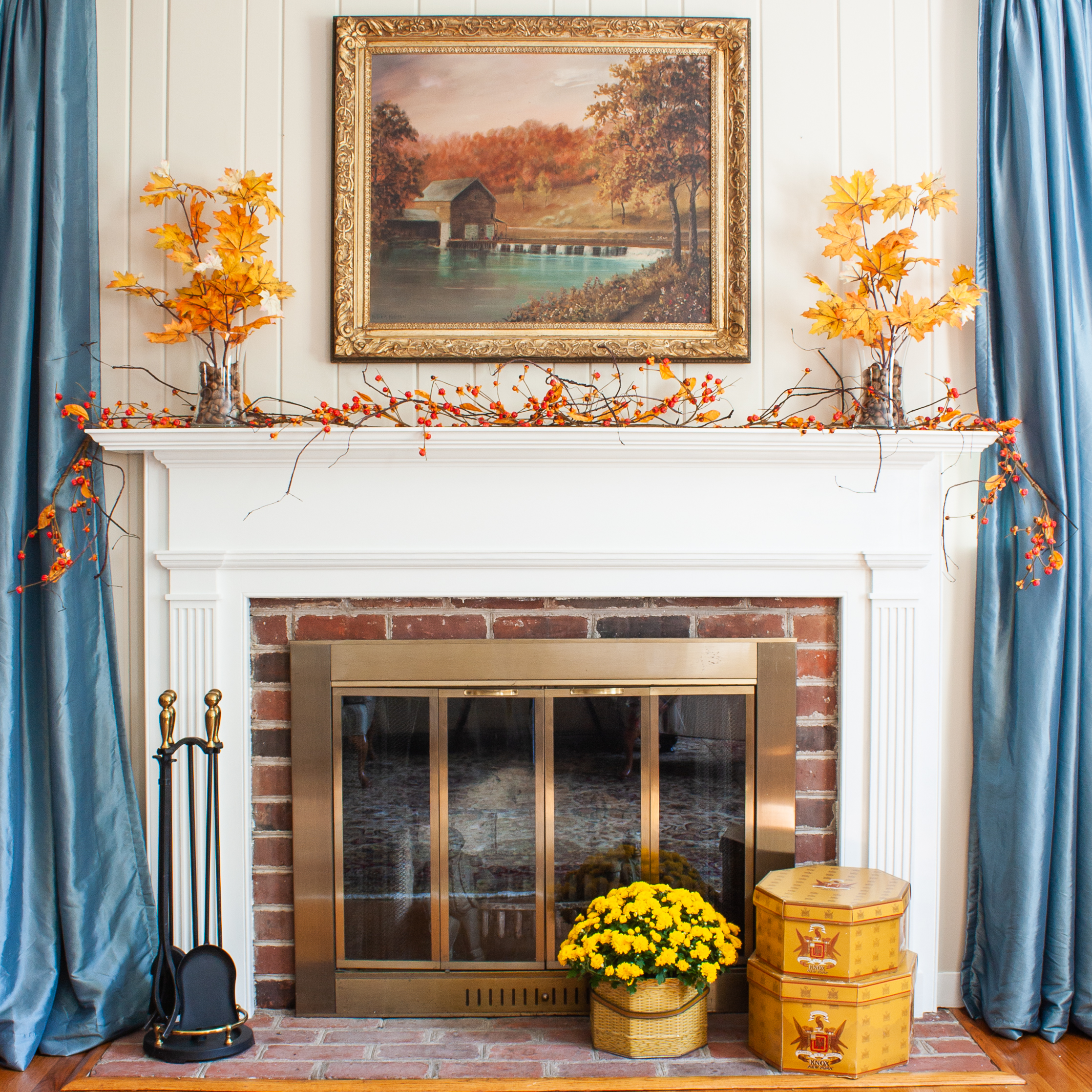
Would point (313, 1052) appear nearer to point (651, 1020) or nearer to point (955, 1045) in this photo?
point (651, 1020)

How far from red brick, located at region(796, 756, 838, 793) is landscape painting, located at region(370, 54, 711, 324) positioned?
104 cm

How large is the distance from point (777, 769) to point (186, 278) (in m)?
1.75

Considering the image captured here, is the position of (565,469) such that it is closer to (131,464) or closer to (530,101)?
(530,101)

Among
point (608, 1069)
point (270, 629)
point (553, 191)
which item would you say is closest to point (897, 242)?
point (553, 191)

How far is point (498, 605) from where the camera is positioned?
1.86 m

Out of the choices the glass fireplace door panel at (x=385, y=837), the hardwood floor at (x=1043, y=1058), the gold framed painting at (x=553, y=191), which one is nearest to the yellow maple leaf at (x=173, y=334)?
the gold framed painting at (x=553, y=191)

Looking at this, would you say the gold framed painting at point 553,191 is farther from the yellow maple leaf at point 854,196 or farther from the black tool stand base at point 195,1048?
the black tool stand base at point 195,1048

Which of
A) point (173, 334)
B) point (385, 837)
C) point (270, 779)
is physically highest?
point (173, 334)

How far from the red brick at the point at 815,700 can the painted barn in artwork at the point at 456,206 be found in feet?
4.17

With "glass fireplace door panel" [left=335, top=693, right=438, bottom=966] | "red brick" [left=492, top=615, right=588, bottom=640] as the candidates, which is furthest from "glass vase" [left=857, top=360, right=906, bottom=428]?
"glass fireplace door panel" [left=335, top=693, right=438, bottom=966]

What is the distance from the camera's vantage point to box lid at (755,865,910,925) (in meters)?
1.63

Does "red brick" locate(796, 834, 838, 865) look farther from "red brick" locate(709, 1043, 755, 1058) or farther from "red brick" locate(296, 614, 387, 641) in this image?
"red brick" locate(296, 614, 387, 641)

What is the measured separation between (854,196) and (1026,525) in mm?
811

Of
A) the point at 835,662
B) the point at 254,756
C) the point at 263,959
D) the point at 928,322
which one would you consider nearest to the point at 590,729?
the point at 835,662
